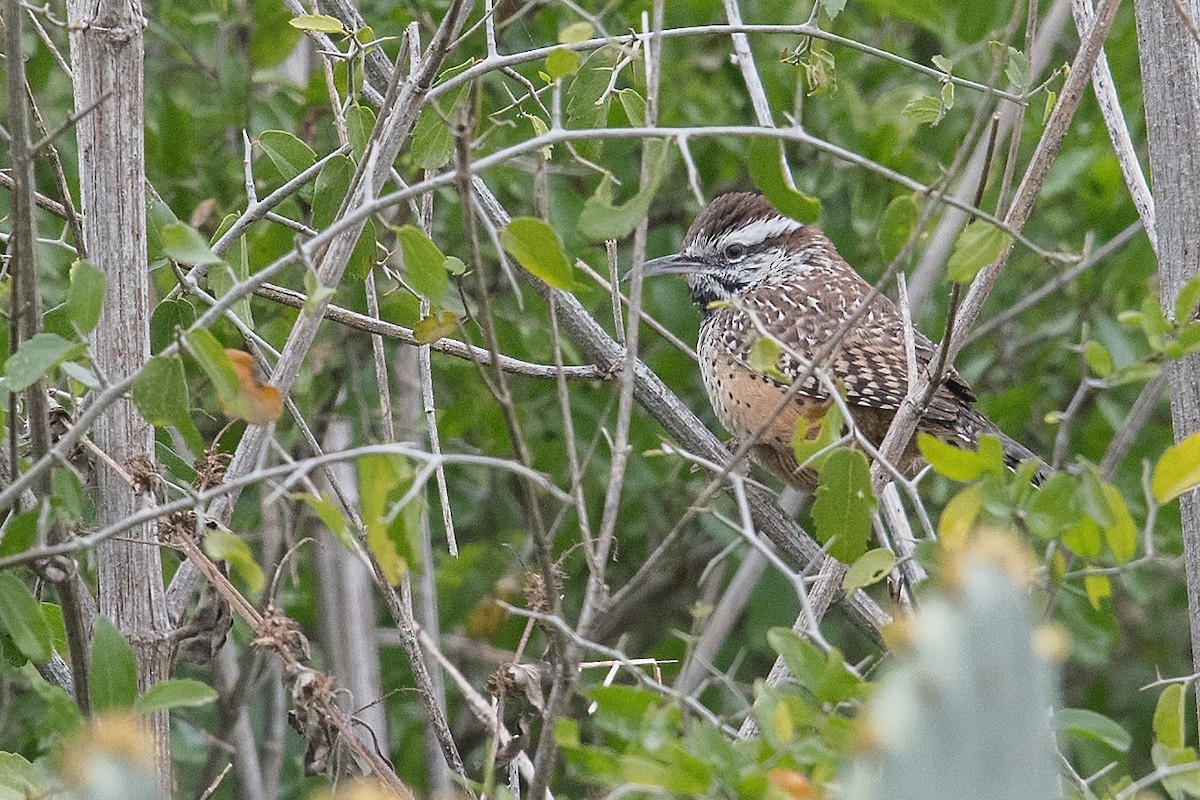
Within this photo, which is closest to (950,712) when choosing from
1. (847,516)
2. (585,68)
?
(847,516)

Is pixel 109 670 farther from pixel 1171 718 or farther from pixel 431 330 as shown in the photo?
pixel 1171 718

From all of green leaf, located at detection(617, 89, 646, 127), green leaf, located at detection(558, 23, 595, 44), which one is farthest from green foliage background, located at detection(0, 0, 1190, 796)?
green leaf, located at detection(558, 23, 595, 44)

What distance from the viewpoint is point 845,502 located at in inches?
70.7

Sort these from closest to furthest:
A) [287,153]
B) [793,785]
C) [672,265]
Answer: [793,785], [287,153], [672,265]

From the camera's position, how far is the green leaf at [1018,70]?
204 cm

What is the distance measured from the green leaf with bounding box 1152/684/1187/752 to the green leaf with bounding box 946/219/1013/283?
1.73 feet

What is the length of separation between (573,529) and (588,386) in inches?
16.1

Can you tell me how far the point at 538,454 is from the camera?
3.91 meters

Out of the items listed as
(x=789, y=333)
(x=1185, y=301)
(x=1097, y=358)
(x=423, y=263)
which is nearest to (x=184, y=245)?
(x=423, y=263)

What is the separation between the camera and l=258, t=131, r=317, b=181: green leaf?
90.7 inches

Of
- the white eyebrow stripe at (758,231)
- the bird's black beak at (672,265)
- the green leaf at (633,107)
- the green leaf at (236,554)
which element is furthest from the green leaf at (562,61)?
the white eyebrow stripe at (758,231)

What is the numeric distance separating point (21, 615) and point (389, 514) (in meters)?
0.61

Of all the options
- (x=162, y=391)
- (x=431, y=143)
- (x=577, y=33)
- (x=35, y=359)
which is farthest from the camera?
(x=431, y=143)

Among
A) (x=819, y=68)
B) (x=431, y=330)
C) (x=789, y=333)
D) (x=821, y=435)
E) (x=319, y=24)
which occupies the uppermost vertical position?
(x=319, y=24)
